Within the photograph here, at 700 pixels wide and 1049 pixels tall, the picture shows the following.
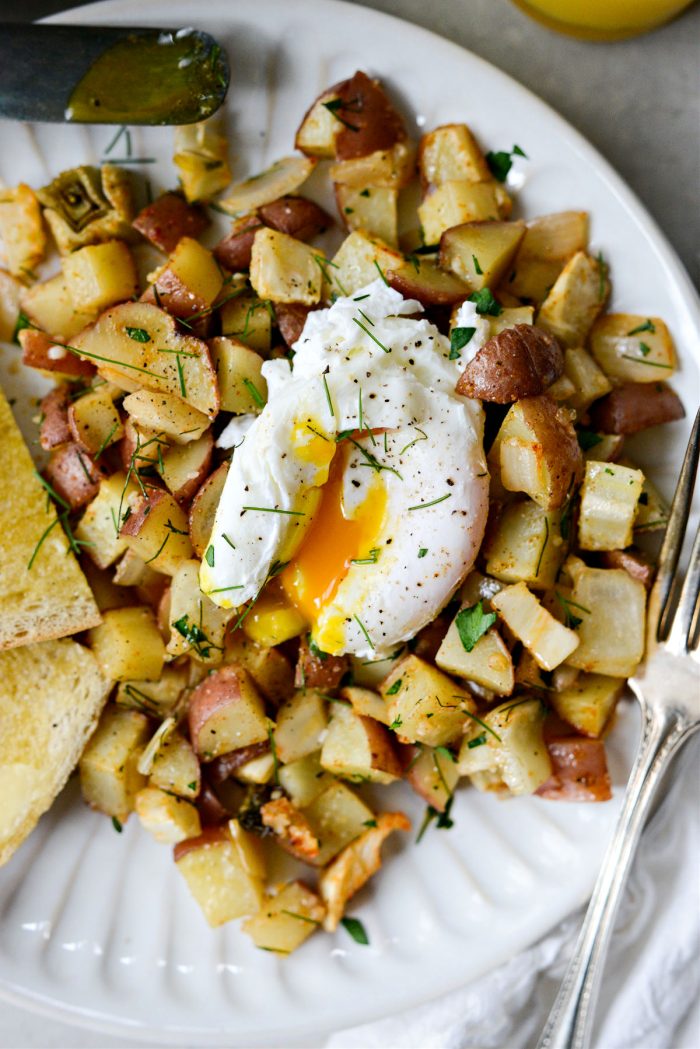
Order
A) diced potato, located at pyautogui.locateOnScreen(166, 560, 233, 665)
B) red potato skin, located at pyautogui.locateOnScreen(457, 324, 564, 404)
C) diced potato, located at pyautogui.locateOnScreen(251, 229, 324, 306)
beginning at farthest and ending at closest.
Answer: diced potato, located at pyautogui.locateOnScreen(166, 560, 233, 665), diced potato, located at pyautogui.locateOnScreen(251, 229, 324, 306), red potato skin, located at pyautogui.locateOnScreen(457, 324, 564, 404)

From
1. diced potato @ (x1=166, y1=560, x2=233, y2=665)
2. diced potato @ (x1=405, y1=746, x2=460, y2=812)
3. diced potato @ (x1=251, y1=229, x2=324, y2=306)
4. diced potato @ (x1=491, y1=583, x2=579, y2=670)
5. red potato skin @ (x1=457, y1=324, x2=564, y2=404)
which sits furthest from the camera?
diced potato @ (x1=405, y1=746, x2=460, y2=812)

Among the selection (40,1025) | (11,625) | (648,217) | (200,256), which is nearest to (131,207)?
(200,256)

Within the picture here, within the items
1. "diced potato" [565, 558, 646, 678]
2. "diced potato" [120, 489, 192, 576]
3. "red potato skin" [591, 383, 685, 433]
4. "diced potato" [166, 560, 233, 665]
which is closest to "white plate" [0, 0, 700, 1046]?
"red potato skin" [591, 383, 685, 433]

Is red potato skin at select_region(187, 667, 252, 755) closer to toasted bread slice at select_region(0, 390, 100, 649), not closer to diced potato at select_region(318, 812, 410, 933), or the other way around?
toasted bread slice at select_region(0, 390, 100, 649)

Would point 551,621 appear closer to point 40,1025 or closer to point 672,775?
point 672,775

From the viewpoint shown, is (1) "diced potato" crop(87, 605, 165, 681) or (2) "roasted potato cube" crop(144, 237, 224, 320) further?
(1) "diced potato" crop(87, 605, 165, 681)

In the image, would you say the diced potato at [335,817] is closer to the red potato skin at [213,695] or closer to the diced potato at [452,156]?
the red potato skin at [213,695]

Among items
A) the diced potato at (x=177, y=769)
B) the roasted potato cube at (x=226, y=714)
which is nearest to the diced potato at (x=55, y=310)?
the roasted potato cube at (x=226, y=714)
